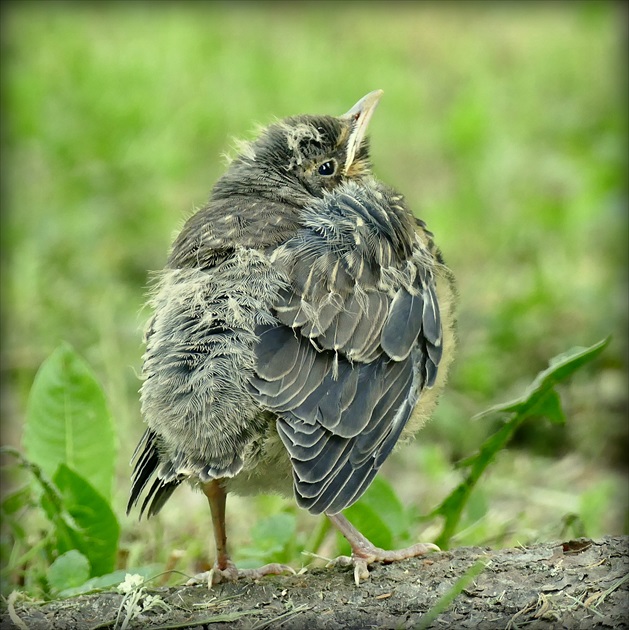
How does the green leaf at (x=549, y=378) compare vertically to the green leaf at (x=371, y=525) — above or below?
above

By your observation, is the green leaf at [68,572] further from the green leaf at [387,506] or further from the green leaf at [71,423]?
the green leaf at [387,506]

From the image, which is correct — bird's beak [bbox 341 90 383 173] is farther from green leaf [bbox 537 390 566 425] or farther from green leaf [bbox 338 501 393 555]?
green leaf [bbox 338 501 393 555]

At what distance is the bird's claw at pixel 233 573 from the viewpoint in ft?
11.6

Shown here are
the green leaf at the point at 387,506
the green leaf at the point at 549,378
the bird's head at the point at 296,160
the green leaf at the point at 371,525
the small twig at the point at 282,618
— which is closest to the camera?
the small twig at the point at 282,618

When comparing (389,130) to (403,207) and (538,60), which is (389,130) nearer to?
(538,60)

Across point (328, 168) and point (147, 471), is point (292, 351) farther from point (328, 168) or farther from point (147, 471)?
point (328, 168)

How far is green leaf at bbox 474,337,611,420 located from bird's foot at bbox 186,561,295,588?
0.86 m

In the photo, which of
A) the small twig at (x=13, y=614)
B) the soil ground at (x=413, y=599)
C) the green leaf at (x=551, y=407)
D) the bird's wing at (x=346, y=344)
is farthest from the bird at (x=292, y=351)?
the small twig at (x=13, y=614)

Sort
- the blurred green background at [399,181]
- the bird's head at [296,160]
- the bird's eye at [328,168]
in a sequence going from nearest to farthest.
A: 1. the bird's head at [296,160]
2. the bird's eye at [328,168]
3. the blurred green background at [399,181]

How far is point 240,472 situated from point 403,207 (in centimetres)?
116

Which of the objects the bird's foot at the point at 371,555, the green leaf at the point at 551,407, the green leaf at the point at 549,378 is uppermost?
the green leaf at the point at 549,378

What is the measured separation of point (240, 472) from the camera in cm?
334

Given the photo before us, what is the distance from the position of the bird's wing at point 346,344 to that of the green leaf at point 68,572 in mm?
946

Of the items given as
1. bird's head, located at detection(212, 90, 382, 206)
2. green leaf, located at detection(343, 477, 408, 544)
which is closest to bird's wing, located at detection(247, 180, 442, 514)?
bird's head, located at detection(212, 90, 382, 206)
